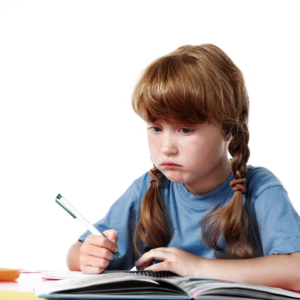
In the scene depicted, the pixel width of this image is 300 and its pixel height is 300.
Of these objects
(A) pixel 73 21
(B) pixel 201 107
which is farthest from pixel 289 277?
(A) pixel 73 21

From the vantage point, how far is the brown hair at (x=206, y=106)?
0.84 meters

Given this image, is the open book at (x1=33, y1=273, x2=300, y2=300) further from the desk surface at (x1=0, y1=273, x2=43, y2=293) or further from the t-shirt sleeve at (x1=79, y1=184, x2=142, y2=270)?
the t-shirt sleeve at (x1=79, y1=184, x2=142, y2=270)

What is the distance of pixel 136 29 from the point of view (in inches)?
80.2

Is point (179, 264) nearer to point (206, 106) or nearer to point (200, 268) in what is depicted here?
point (200, 268)

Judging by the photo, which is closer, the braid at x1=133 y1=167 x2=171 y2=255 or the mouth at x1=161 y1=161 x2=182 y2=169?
the mouth at x1=161 y1=161 x2=182 y2=169

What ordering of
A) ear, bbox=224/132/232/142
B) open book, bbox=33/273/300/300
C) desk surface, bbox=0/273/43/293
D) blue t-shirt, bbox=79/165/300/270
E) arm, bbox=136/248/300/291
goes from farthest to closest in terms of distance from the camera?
ear, bbox=224/132/232/142 < blue t-shirt, bbox=79/165/300/270 < arm, bbox=136/248/300/291 < desk surface, bbox=0/273/43/293 < open book, bbox=33/273/300/300

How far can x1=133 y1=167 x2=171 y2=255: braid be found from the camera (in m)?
1.00

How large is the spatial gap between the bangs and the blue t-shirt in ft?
0.70

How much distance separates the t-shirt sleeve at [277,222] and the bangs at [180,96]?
22 cm

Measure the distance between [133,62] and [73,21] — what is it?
435 mm

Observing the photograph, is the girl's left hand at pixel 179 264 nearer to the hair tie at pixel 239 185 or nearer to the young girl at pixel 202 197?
the young girl at pixel 202 197

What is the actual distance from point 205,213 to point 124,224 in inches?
8.8

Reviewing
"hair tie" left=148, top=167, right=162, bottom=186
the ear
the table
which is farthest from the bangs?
the table

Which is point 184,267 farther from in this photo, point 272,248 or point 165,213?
point 165,213
